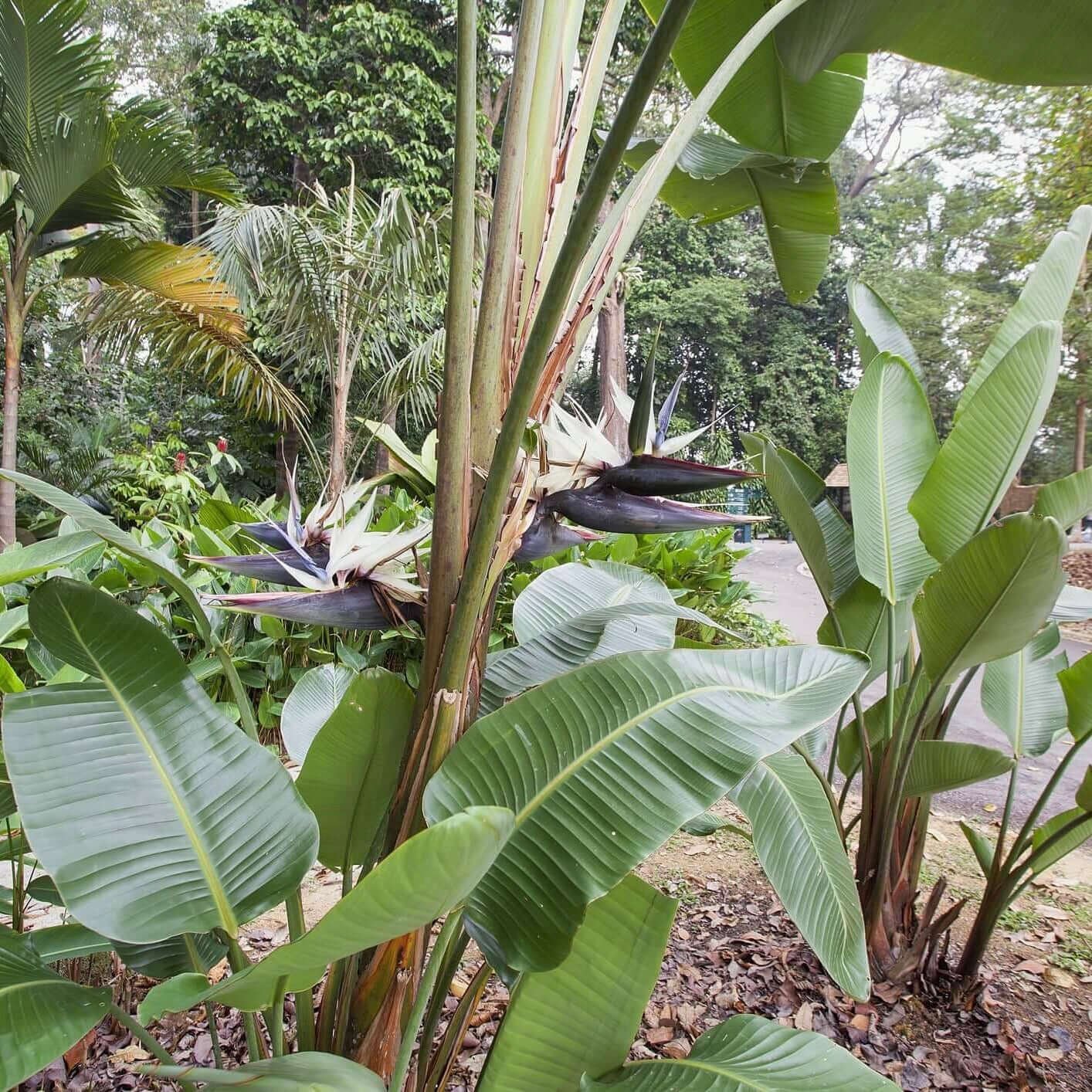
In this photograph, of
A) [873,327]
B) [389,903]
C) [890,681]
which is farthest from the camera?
[873,327]

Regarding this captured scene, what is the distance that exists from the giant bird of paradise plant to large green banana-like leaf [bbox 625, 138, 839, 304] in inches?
23.2

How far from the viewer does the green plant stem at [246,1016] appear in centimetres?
71

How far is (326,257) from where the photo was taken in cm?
543

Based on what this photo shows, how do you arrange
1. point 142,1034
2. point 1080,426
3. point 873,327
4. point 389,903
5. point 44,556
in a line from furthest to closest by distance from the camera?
point 1080,426
point 873,327
point 44,556
point 142,1034
point 389,903

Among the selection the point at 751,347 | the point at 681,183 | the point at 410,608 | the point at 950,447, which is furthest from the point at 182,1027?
the point at 751,347

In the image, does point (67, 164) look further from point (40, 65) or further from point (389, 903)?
point (389, 903)

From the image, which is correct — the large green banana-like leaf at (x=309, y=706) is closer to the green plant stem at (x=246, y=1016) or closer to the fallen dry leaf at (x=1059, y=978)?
the green plant stem at (x=246, y=1016)

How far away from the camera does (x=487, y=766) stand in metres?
0.70

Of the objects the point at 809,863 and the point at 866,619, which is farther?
the point at 866,619

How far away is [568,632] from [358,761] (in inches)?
13.4

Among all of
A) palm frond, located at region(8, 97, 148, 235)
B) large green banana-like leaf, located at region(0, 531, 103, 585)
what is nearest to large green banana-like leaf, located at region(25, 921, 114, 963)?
large green banana-like leaf, located at region(0, 531, 103, 585)

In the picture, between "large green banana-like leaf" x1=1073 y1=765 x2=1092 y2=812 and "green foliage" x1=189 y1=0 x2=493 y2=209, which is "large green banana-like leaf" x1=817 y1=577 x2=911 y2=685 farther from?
"green foliage" x1=189 y1=0 x2=493 y2=209

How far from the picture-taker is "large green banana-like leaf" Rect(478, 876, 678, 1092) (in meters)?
0.76

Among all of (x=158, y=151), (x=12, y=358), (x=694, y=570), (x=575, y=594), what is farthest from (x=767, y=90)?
(x=12, y=358)
